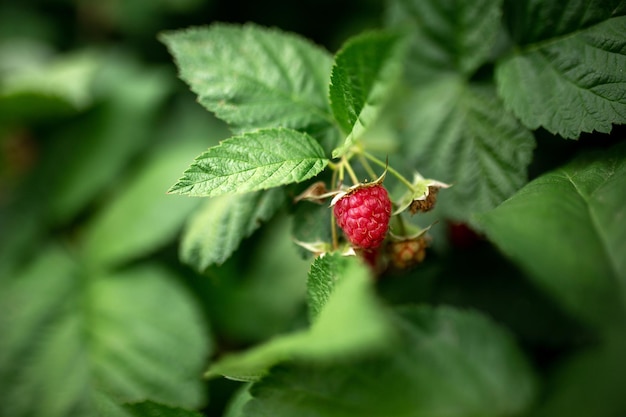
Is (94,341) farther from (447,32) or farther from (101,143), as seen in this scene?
(447,32)

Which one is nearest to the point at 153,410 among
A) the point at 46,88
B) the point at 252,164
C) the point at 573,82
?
the point at 252,164

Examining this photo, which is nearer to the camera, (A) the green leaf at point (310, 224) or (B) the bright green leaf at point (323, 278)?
(B) the bright green leaf at point (323, 278)

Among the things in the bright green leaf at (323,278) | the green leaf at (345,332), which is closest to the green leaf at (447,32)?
the bright green leaf at (323,278)

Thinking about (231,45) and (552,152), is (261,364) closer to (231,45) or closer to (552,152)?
(231,45)

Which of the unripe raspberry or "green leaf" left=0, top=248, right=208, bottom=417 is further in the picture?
"green leaf" left=0, top=248, right=208, bottom=417

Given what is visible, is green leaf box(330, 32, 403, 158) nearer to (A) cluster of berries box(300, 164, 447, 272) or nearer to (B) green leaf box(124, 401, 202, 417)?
(A) cluster of berries box(300, 164, 447, 272)

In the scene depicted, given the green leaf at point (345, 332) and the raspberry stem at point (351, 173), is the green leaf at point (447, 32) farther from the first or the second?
the green leaf at point (345, 332)

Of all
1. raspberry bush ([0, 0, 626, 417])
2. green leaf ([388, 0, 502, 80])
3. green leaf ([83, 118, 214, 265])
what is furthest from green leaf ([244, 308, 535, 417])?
green leaf ([83, 118, 214, 265])

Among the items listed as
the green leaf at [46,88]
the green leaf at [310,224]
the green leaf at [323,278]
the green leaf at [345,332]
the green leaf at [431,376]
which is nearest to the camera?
the green leaf at [345,332]
